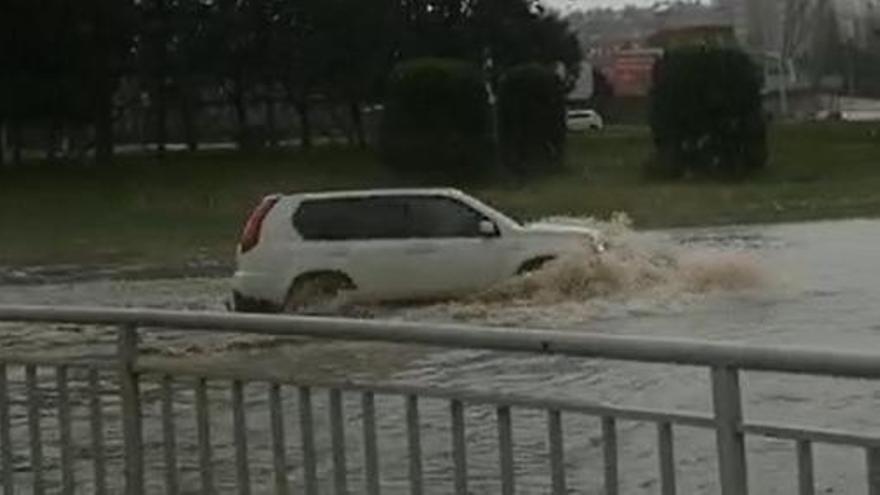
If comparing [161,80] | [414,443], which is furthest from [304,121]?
[414,443]

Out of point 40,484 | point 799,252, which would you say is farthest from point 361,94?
point 40,484

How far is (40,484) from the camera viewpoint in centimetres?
782

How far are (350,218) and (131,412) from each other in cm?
2103

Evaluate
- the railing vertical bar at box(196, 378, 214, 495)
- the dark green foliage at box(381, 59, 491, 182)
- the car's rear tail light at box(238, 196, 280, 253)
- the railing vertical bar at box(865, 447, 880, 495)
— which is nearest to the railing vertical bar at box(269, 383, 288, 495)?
the railing vertical bar at box(196, 378, 214, 495)

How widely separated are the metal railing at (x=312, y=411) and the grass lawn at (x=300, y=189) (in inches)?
1284

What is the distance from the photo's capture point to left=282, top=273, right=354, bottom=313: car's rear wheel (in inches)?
1090

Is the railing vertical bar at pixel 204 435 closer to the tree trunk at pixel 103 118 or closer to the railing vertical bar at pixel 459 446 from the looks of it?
the railing vertical bar at pixel 459 446

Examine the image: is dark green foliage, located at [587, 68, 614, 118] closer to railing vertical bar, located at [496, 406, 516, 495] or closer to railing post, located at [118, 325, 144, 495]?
railing post, located at [118, 325, 144, 495]

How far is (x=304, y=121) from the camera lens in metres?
76.9

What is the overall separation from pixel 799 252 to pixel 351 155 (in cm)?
3792

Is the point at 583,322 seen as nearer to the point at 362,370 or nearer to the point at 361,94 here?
the point at 362,370

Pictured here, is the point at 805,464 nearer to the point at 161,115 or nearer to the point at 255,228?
the point at 255,228

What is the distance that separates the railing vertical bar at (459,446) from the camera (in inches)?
240

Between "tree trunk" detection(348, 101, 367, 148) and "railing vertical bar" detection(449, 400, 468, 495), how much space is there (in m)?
69.3
